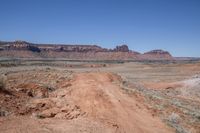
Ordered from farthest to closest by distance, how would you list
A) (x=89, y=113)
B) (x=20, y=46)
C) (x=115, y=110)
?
(x=20, y=46)
(x=115, y=110)
(x=89, y=113)

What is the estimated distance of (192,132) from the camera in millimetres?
16172

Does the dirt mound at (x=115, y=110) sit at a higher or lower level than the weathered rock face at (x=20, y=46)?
lower

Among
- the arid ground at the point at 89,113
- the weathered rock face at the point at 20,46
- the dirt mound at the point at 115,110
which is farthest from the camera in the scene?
the weathered rock face at the point at 20,46

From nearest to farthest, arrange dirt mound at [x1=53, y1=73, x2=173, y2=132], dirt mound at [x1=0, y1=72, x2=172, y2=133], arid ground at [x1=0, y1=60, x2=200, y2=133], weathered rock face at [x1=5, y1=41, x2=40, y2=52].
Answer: arid ground at [x1=0, y1=60, x2=200, y2=133]
dirt mound at [x1=0, y1=72, x2=172, y2=133]
dirt mound at [x1=53, y1=73, x2=173, y2=132]
weathered rock face at [x1=5, y1=41, x2=40, y2=52]

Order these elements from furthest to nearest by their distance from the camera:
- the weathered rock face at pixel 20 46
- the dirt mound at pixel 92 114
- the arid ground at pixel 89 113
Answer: the weathered rock face at pixel 20 46 → the dirt mound at pixel 92 114 → the arid ground at pixel 89 113

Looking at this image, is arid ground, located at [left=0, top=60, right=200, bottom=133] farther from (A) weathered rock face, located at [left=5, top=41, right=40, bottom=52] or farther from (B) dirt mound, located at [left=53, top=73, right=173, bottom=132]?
(A) weathered rock face, located at [left=5, top=41, right=40, bottom=52]

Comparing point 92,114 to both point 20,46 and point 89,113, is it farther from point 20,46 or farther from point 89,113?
point 20,46

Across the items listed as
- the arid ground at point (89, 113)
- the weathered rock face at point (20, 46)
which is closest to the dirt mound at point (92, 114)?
the arid ground at point (89, 113)

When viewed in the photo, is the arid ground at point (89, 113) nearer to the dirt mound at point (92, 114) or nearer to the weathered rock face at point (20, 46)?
the dirt mound at point (92, 114)

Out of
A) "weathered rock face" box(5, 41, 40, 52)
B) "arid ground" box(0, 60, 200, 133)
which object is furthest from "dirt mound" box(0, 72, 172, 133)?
"weathered rock face" box(5, 41, 40, 52)

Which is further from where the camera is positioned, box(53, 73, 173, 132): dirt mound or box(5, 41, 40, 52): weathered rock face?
box(5, 41, 40, 52): weathered rock face

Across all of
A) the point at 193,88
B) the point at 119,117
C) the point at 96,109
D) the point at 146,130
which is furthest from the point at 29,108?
the point at 193,88

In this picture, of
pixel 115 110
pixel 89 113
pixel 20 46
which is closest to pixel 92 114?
pixel 89 113

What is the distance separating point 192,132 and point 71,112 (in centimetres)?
620
